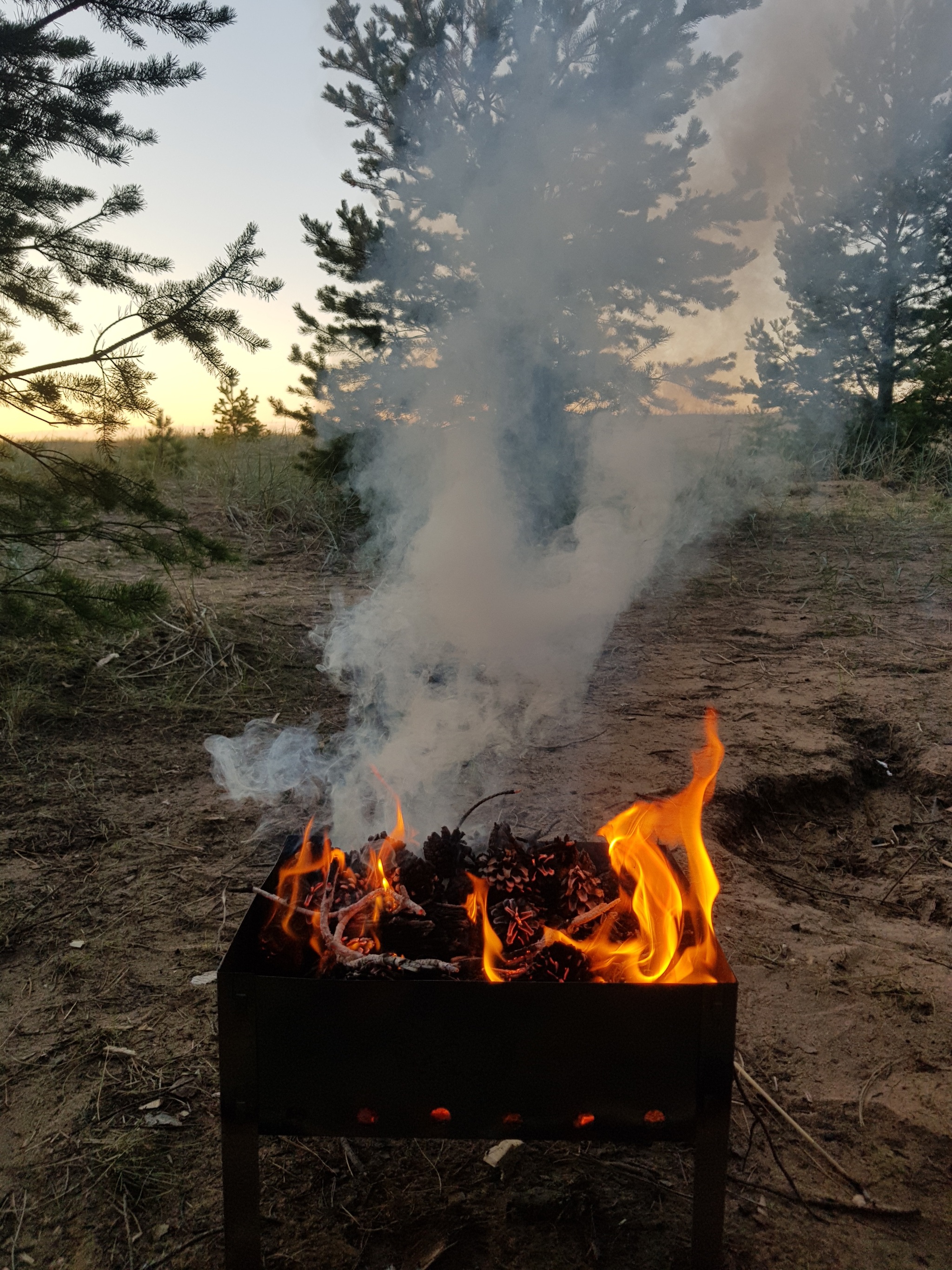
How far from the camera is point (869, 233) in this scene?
20.6 feet

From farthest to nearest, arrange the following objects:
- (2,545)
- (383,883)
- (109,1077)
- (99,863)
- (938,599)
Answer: (938,599)
(2,545)
(99,863)
(109,1077)
(383,883)

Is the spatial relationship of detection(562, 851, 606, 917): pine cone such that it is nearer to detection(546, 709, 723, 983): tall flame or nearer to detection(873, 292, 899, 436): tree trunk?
detection(546, 709, 723, 983): tall flame

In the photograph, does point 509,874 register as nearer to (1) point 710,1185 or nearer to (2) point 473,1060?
(2) point 473,1060

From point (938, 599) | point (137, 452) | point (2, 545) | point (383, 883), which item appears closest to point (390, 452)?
point (137, 452)

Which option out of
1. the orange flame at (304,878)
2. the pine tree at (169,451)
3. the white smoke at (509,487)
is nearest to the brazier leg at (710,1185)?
the orange flame at (304,878)

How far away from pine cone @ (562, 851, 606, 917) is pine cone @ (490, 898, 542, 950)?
86 millimetres

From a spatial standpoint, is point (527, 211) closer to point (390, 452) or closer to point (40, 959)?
point (390, 452)

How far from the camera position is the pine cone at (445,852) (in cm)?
201

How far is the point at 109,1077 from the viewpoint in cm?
218

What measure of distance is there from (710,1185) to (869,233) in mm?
6848

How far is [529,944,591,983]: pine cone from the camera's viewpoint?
1657 mm

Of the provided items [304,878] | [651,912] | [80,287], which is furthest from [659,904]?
[80,287]

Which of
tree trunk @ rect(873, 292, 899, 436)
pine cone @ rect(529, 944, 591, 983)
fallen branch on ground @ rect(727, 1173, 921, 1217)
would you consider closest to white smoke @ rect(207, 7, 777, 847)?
pine cone @ rect(529, 944, 591, 983)

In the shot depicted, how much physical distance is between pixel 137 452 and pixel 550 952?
4.95 metres
